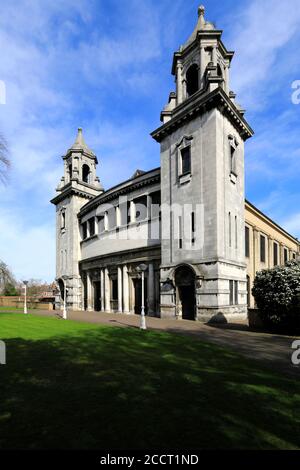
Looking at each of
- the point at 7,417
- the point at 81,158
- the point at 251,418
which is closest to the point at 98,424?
the point at 7,417

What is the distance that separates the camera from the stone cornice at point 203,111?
2100 cm

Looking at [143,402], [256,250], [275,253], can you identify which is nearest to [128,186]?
[256,250]

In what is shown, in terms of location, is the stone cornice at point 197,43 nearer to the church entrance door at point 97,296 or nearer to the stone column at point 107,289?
the stone column at point 107,289

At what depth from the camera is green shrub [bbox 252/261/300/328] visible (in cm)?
1398

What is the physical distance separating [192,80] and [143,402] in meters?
26.3

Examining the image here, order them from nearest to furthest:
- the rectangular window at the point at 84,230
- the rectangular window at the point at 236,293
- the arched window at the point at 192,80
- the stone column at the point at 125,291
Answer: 1. the rectangular window at the point at 236,293
2. the arched window at the point at 192,80
3. the stone column at the point at 125,291
4. the rectangular window at the point at 84,230

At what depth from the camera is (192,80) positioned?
25078 millimetres

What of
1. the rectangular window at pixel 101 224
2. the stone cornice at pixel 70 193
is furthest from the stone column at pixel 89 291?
the stone cornice at pixel 70 193

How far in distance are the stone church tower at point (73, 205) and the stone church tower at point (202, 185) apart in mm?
16895

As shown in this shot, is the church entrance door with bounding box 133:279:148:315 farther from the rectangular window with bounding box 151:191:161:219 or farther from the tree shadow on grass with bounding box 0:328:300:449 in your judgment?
the tree shadow on grass with bounding box 0:328:300:449

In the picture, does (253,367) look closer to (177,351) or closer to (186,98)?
(177,351)

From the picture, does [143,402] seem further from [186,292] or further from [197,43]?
[197,43]

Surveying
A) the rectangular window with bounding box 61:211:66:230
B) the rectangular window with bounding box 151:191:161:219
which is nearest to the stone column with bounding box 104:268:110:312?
the rectangular window with bounding box 151:191:161:219

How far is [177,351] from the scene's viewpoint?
32.7ft
